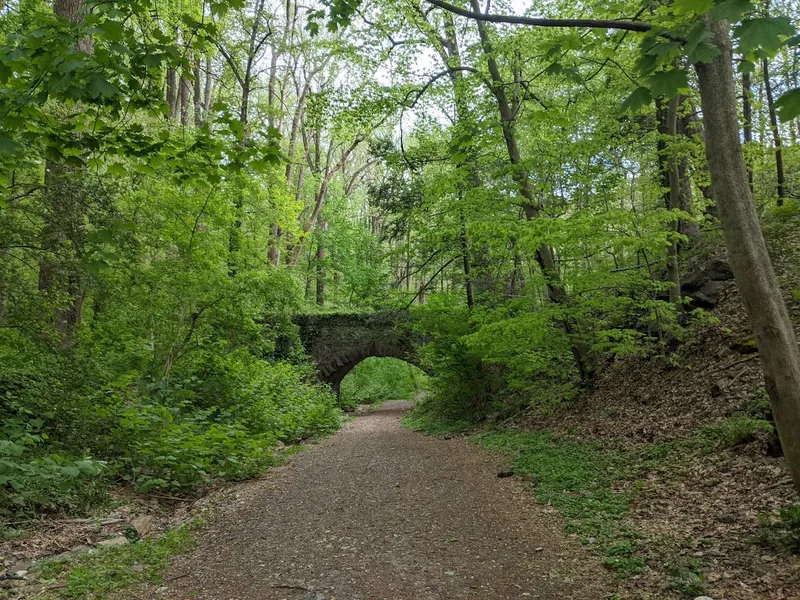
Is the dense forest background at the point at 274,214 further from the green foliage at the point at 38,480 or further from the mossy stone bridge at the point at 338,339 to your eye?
the mossy stone bridge at the point at 338,339

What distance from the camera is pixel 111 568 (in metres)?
3.45

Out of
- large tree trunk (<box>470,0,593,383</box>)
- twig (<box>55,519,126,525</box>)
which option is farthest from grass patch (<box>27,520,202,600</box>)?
large tree trunk (<box>470,0,593,383</box>)

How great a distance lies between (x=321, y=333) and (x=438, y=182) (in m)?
10.1

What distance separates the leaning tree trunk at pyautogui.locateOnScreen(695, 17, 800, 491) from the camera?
2.90m

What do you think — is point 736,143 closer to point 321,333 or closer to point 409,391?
point 321,333

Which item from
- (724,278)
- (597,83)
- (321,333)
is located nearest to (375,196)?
(321,333)

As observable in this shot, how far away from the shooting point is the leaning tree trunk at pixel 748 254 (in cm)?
290

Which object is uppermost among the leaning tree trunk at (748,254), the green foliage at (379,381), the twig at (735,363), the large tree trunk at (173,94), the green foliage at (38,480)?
the large tree trunk at (173,94)

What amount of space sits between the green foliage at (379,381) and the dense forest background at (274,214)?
45.4 ft

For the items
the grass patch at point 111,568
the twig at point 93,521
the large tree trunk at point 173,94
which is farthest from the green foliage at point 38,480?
the large tree trunk at point 173,94

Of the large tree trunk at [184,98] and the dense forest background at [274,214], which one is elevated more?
the large tree trunk at [184,98]

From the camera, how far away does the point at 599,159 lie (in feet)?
30.6

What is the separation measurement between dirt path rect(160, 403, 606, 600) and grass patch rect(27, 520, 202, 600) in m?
0.16

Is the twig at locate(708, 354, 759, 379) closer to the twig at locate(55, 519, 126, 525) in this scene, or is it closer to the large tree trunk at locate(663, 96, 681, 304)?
the large tree trunk at locate(663, 96, 681, 304)
